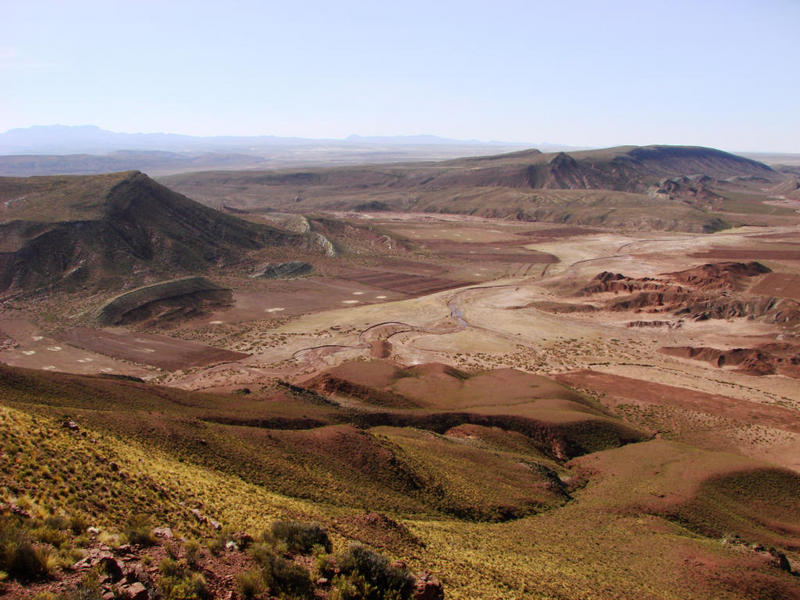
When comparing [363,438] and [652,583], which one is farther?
[363,438]

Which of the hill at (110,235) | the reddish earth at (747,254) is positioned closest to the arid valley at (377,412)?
the hill at (110,235)

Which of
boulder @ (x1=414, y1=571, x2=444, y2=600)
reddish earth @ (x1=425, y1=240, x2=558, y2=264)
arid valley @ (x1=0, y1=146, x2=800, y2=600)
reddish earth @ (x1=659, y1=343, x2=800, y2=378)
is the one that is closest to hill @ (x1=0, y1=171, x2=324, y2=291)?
arid valley @ (x1=0, y1=146, x2=800, y2=600)

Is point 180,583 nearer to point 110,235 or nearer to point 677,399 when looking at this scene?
point 677,399

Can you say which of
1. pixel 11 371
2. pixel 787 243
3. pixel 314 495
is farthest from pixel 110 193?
pixel 787 243

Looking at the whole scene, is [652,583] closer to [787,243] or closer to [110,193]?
[110,193]

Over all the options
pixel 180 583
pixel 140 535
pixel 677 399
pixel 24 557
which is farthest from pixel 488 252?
pixel 24 557
